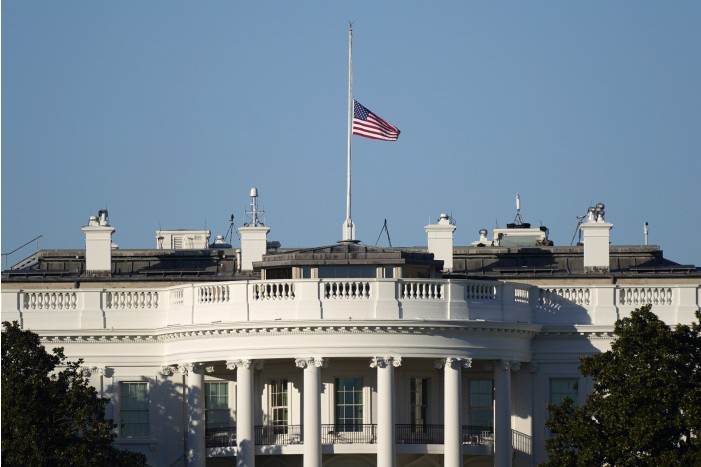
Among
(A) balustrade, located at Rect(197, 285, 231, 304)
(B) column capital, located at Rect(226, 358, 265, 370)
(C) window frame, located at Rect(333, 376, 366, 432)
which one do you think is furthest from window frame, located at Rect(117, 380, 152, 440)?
(C) window frame, located at Rect(333, 376, 366, 432)

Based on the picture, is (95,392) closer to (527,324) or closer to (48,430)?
→ (48,430)

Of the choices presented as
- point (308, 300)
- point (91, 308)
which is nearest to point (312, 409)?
point (308, 300)

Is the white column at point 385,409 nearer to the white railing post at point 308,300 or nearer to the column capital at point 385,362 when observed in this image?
the column capital at point 385,362

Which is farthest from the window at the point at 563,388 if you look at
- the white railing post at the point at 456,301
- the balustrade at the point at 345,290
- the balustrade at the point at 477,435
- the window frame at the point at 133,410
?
the window frame at the point at 133,410

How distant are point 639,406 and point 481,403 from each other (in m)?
12.4

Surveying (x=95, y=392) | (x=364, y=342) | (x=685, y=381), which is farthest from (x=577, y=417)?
(x=95, y=392)

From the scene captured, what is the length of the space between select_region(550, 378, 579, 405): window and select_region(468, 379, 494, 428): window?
7.34 feet

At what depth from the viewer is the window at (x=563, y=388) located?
95250mm

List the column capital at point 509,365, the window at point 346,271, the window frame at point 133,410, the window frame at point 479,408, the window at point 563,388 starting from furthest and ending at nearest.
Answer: the window at point 563,388
the window frame at point 479,408
the window frame at point 133,410
the window at point 346,271
the column capital at point 509,365

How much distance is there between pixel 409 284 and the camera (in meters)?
90.9

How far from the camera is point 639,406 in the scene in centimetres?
8338

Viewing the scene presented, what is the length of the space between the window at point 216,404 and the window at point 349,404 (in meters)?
4.23

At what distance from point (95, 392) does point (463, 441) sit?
44.5ft

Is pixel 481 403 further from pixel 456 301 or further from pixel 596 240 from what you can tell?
pixel 596 240
